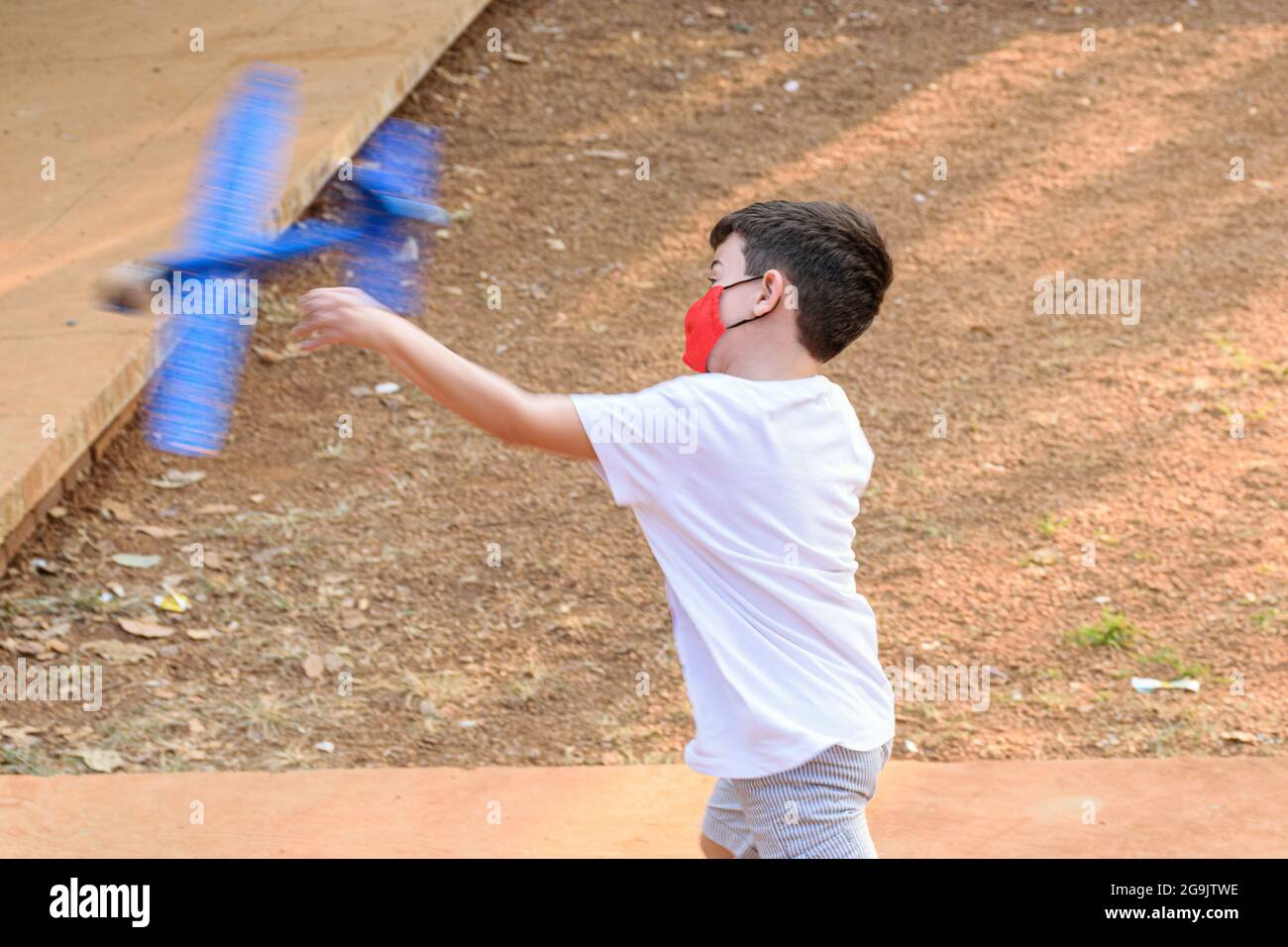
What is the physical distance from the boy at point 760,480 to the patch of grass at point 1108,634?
228cm

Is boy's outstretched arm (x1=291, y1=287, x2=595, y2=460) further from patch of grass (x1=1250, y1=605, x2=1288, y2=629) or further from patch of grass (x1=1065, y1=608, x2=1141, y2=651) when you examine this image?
patch of grass (x1=1250, y1=605, x2=1288, y2=629)

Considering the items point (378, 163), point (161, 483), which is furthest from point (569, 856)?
point (378, 163)

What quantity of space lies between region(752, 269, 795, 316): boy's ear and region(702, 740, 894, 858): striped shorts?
0.69 m

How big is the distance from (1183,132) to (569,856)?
5764 millimetres

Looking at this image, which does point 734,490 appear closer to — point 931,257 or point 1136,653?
point 1136,653

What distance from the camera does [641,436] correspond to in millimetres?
2168

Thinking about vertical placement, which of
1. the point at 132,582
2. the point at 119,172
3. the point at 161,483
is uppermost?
the point at 119,172

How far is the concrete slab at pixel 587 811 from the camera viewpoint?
3.38 meters

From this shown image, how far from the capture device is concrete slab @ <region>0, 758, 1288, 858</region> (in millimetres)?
3375

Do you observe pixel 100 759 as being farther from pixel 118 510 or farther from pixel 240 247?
pixel 240 247

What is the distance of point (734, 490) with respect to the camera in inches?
86.4
